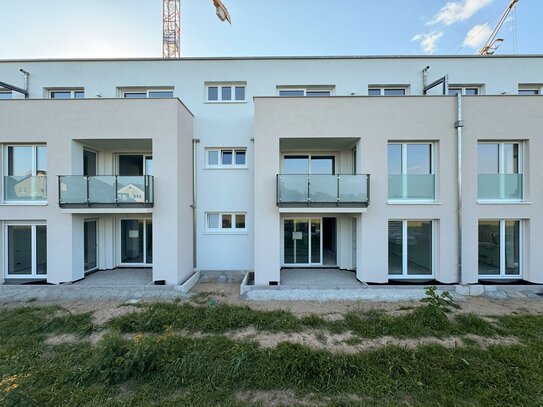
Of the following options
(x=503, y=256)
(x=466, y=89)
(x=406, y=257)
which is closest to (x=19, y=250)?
(x=406, y=257)

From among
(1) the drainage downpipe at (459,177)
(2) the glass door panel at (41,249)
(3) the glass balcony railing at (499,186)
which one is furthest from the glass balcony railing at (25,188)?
(3) the glass balcony railing at (499,186)

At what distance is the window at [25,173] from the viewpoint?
305 inches

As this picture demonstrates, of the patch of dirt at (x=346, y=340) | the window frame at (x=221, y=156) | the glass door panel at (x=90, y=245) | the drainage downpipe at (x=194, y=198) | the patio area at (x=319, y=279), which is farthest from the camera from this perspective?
the window frame at (x=221, y=156)

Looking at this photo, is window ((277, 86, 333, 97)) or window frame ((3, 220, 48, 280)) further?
window ((277, 86, 333, 97))

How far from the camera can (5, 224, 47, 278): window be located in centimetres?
785

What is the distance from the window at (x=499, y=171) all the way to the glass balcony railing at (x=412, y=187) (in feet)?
5.20

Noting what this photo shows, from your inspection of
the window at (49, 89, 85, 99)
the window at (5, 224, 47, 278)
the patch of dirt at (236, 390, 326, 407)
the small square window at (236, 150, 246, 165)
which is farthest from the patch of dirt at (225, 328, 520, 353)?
the window at (49, 89, 85, 99)

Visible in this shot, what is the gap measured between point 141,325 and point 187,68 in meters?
9.31

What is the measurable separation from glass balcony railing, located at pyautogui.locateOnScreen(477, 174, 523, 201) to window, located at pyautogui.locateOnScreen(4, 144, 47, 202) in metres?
14.5

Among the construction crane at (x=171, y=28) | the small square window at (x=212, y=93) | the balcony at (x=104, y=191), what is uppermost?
the construction crane at (x=171, y=28)

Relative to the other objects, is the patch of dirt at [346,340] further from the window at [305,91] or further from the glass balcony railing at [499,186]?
the window at [305,91]

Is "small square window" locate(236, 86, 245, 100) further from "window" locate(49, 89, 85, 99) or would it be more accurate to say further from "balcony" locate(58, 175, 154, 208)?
"window" locate(49, 89, 85, 99)

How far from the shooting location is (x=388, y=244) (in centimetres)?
778

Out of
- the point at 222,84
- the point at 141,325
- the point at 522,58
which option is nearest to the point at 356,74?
the point at 222,84
